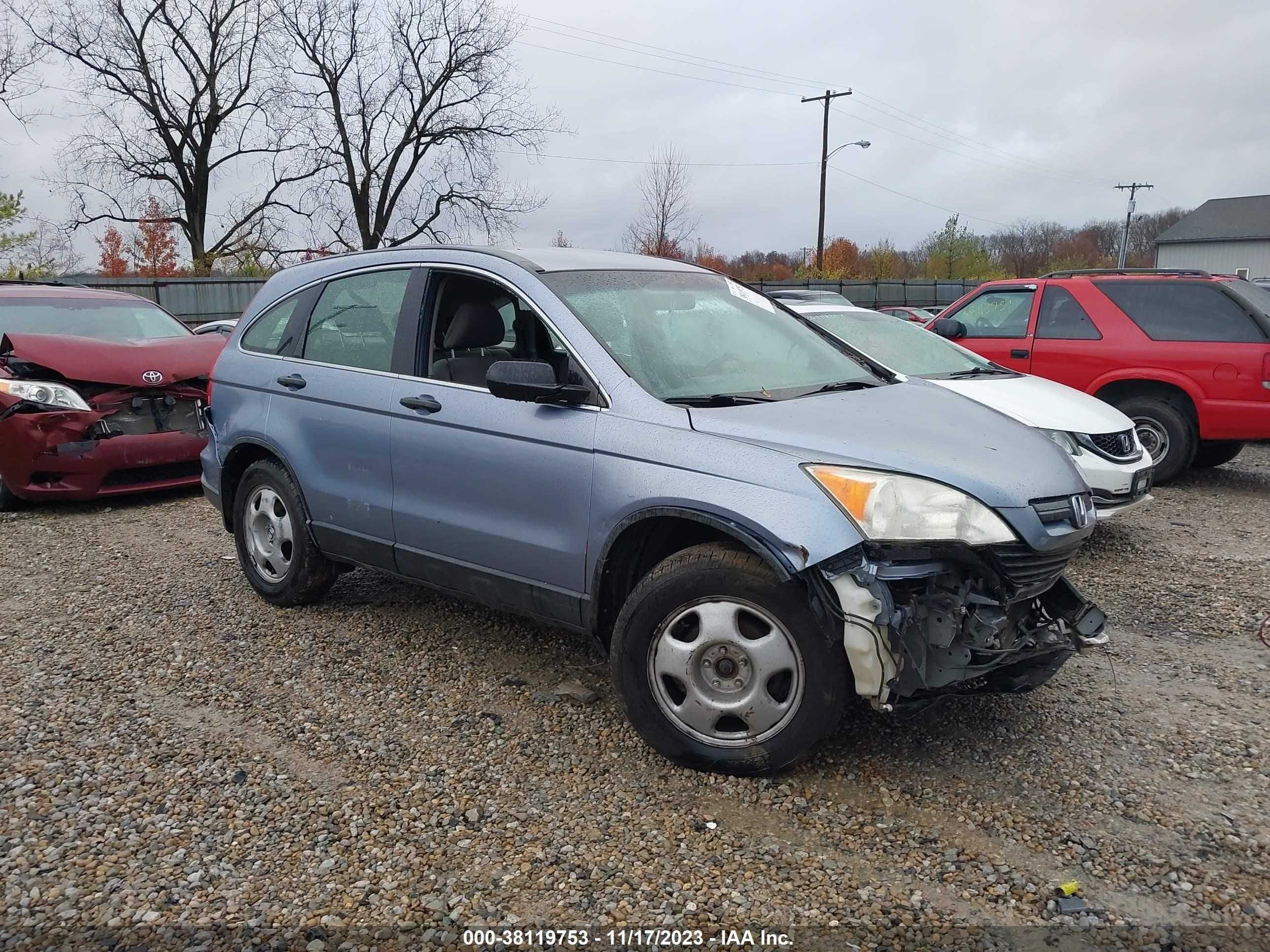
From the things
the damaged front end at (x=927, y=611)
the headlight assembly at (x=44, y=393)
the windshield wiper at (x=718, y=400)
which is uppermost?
the windshield wiper at (x=718, y=400)

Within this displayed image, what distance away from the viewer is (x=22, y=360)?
6828 millimetres

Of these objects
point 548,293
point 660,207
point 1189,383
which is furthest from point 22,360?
point 660,207

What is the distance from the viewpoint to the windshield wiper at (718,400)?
3289mm

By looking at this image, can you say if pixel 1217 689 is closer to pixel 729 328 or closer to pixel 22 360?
pixel 729 328

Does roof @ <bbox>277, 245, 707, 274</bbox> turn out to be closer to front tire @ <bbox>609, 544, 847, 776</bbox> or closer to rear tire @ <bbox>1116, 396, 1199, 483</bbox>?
front tire @ <bbox>609, 544, 847, 776</bbox>

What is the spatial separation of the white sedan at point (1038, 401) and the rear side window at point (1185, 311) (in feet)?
5.91

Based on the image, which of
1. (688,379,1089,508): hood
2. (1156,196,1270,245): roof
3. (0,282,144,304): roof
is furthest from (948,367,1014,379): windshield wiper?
(1156,196,1270,245): roof

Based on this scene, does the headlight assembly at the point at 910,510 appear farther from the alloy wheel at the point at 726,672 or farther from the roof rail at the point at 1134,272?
the roof rail at the point at 1134,272

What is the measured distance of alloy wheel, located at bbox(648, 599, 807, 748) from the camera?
293 cm

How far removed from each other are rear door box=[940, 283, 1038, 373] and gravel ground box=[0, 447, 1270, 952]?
4.14 meters

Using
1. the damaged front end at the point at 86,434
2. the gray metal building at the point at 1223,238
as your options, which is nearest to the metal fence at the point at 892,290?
the damaged front end at the point at 86,434

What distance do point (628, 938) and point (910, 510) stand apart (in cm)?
144

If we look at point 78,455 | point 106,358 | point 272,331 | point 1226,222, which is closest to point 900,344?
point 272,331

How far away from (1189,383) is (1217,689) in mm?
4494
